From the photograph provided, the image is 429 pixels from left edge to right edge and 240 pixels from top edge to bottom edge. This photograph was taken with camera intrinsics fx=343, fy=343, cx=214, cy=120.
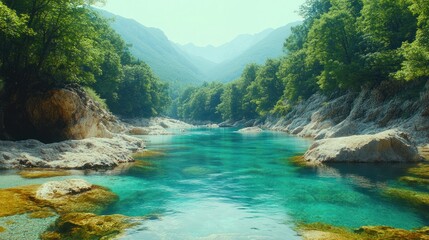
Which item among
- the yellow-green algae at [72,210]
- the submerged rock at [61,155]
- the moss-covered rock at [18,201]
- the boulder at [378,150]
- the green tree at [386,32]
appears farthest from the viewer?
the green tree at [386,32]

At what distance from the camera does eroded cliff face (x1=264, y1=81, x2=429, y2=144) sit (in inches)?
1243

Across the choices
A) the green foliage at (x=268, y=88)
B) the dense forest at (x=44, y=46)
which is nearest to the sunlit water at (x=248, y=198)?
the dense forest at (x=44, y=46)

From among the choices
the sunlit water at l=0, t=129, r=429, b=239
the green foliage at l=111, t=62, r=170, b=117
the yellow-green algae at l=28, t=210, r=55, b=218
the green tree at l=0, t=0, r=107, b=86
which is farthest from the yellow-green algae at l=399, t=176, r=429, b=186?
the green foliage at l=111, t=62, r=170, b=117

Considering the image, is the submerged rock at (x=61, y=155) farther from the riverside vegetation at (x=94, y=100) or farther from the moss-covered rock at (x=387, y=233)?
the moss-covered rock at (x=387, y=233)

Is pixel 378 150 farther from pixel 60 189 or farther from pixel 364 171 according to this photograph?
pixel 60 189

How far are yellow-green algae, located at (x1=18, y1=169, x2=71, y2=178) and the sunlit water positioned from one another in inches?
27.1

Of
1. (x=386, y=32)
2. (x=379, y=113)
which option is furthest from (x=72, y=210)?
(x=386, y=32)

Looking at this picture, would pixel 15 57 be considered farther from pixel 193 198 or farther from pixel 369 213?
pixel 369 213

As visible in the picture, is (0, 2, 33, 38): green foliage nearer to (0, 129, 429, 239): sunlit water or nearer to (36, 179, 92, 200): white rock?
(0, 129, 429, 239): sunlit water

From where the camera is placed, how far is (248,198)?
1498 centimetres

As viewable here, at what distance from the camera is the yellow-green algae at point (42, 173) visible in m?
17.8

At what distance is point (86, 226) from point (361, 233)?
814 centimetres

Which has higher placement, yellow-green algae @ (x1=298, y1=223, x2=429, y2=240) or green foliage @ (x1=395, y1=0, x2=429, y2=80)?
green foliage @ (x1=395, y1=0, x2=429, y2=80)

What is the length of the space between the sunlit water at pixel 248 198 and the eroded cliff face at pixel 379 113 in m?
13.3
